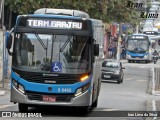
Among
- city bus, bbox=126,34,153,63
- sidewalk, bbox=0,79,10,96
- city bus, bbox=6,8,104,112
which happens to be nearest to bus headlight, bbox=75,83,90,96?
city bus, bbox=6,8,104,112

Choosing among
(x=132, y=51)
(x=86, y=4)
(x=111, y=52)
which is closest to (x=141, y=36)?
(x=132, y=51)

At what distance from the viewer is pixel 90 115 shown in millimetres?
18125

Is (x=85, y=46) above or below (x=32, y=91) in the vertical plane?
above

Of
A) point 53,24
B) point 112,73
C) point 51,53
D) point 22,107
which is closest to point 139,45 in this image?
point 112,73

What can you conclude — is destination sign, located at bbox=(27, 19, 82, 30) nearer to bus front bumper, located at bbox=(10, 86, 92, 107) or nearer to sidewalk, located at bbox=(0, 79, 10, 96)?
bus front bumper, located at bbox=(10, 86, 92, 107)

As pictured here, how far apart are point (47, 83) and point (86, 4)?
2424 cm

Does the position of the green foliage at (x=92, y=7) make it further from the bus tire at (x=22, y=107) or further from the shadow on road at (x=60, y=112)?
the bus tire at (x=22, y=107)

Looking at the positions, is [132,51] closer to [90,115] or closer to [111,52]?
[111,52]

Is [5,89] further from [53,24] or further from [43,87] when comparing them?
[43,87]

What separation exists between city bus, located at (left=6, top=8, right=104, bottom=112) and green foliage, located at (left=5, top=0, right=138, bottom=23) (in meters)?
21.2

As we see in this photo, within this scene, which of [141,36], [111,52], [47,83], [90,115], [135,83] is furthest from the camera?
[111,52]

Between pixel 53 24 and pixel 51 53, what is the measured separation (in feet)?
2.93

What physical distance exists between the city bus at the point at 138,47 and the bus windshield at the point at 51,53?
53.1m

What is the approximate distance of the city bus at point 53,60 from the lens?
54.6 ft
